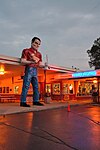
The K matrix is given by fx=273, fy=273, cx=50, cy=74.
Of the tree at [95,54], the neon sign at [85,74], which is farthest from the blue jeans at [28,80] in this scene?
the tree at [95,54]

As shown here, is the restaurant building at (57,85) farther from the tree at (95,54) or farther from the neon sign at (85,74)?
the tree at (95,54)

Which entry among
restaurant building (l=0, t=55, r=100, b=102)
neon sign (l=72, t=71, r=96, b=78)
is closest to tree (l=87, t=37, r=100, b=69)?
restaurant building (l=0, t=55, r=100, b=102)

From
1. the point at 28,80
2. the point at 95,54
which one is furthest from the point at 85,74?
the point at 95,54

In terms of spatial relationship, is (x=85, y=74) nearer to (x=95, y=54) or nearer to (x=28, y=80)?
A: (x=28, y=80)

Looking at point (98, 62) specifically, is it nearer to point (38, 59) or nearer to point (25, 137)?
point (38, 59)

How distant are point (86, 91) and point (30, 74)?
1538cm

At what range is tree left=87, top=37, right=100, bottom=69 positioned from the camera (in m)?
71.9

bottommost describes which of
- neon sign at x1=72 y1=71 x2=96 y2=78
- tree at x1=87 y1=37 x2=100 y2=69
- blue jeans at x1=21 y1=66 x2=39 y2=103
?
blue jeans at x1=21 y1=66 x2=39 y2=103

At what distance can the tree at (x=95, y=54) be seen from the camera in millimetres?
71875

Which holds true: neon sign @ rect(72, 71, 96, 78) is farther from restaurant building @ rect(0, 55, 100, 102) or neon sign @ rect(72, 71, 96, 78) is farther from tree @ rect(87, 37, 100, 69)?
tree @ rect(87, 37, 100, 69)

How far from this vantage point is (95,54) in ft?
238

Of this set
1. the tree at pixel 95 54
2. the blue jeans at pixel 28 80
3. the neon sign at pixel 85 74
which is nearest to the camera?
the blue jeans at pixel 28 80

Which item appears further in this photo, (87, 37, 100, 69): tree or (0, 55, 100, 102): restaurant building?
(87, 37, 100, 69): tree

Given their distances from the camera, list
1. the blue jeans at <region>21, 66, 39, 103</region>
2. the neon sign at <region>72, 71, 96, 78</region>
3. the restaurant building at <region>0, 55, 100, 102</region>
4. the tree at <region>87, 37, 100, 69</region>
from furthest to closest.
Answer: the tree at <region>87, 37, 100, 69</region>, the restaurant building at <region>0, 55, 100, 102</region>, the neon sign at <region>72, 71, 96, 78</region>, the blue jeans at <region>21, 66, 39, 103</region>
